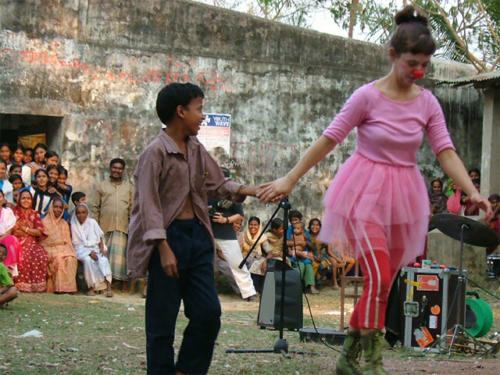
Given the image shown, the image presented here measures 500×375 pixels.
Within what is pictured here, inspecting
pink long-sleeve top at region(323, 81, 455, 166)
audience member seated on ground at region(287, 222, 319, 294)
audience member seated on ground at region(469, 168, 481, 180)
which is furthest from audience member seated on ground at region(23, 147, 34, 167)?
pink long-sleeve top at region(323, 81, 455, 166)

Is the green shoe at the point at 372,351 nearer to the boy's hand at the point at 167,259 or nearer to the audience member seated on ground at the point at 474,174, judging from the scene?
the boy's hand at the point at 167,259

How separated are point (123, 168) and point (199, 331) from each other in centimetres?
904

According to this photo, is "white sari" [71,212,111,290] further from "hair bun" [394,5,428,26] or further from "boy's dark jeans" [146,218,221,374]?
"hair bun" [394,5,428,26]

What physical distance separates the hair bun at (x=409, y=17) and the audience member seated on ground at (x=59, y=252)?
8598 millimetres

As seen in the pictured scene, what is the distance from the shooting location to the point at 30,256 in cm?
1198

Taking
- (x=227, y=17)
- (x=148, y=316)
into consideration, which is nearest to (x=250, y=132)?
(x=227, y=17)

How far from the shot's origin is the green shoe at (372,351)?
4.57 metres

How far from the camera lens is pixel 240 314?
11.4m

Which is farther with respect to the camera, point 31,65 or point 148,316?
point 31,65

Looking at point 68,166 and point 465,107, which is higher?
point 465,107

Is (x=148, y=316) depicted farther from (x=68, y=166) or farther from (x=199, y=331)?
(x=68, y=166)

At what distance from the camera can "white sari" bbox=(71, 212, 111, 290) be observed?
12586 millimetres

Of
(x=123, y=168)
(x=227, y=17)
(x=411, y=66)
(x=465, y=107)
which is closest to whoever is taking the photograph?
(x=411, y=66)

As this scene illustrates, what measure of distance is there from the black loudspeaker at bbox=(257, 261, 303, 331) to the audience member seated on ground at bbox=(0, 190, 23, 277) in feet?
12.0
